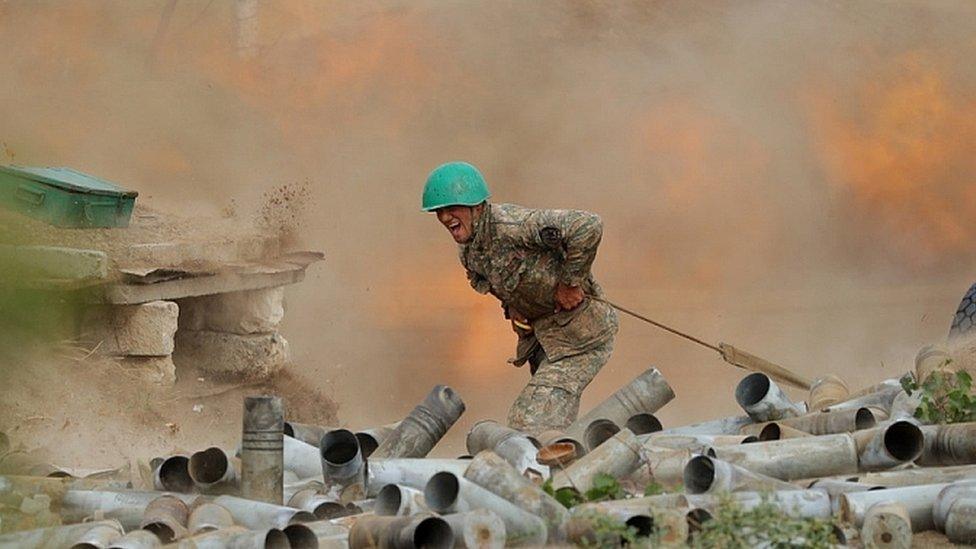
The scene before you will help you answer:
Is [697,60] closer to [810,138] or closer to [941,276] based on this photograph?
[810,138]

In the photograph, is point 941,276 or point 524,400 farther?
point 941,276

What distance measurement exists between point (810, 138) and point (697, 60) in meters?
1.88

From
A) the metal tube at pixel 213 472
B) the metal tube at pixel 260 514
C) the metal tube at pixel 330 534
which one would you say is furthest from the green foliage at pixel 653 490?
the metal tube at pixel 213 472

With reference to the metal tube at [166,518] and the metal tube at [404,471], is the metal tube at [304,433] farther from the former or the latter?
the metal tube at [166,518]

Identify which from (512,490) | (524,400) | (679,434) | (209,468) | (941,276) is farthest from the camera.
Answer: (941,276)

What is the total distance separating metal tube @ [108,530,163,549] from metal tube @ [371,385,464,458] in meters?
2.32

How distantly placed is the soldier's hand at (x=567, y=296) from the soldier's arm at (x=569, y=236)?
0.09 meters

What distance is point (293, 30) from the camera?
23.1m

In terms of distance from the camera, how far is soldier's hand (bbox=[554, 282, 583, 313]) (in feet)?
32.5

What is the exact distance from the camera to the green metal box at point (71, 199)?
1170 cm

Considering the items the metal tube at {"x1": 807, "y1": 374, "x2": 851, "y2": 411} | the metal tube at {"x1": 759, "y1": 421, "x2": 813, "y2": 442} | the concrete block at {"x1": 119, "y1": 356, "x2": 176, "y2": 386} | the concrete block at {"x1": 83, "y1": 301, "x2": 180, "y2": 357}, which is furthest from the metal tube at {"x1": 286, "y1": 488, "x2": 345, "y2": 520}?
the concrete block at {"x1": 119, "y1": 356, "x2": 176, "y2": 386}

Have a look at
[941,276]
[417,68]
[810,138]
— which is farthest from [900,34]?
[417,68]

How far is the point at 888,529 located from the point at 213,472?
2.94 m

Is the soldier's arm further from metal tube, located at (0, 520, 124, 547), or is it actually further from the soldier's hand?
metal tube, located at (0, 520, 124, 547)
